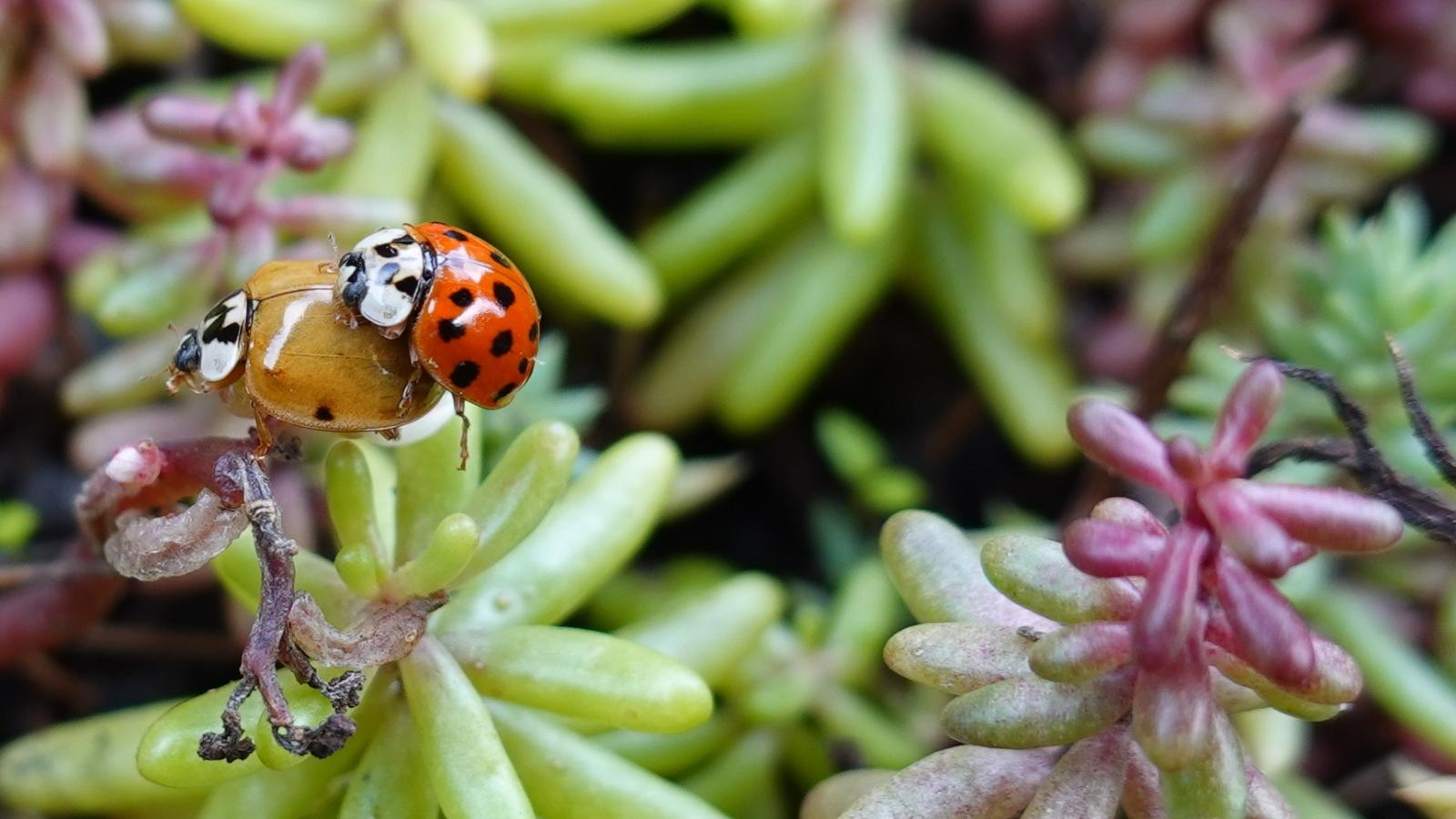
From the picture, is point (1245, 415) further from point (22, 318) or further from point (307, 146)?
point (22, 318)

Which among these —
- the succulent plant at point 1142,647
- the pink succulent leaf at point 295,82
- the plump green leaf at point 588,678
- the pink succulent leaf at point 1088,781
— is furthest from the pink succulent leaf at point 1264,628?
the pink succulent leaf at point 295,82

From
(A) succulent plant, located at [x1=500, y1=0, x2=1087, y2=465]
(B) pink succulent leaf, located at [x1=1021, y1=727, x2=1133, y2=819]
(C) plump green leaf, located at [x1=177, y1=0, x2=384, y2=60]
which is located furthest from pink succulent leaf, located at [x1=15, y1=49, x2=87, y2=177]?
(B) pink succulent leaf, located at [x1=1021, y1=727, x2=1133, y2=819]

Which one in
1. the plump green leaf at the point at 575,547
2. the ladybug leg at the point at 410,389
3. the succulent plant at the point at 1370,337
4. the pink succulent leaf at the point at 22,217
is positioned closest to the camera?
the ladybug leg at the point at 410,389

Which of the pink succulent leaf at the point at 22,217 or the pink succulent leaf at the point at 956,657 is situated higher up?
the pink succulent leaf at the point at 22,217

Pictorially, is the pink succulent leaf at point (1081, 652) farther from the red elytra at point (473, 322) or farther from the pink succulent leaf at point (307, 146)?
the pink succulent leaf at point (307, 146)

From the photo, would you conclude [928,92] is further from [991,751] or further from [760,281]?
[991,751]

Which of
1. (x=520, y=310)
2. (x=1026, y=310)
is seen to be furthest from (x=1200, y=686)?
(x=1026, y=310)

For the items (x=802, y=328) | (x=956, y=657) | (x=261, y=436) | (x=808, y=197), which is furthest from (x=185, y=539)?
(x=808, y=197)
